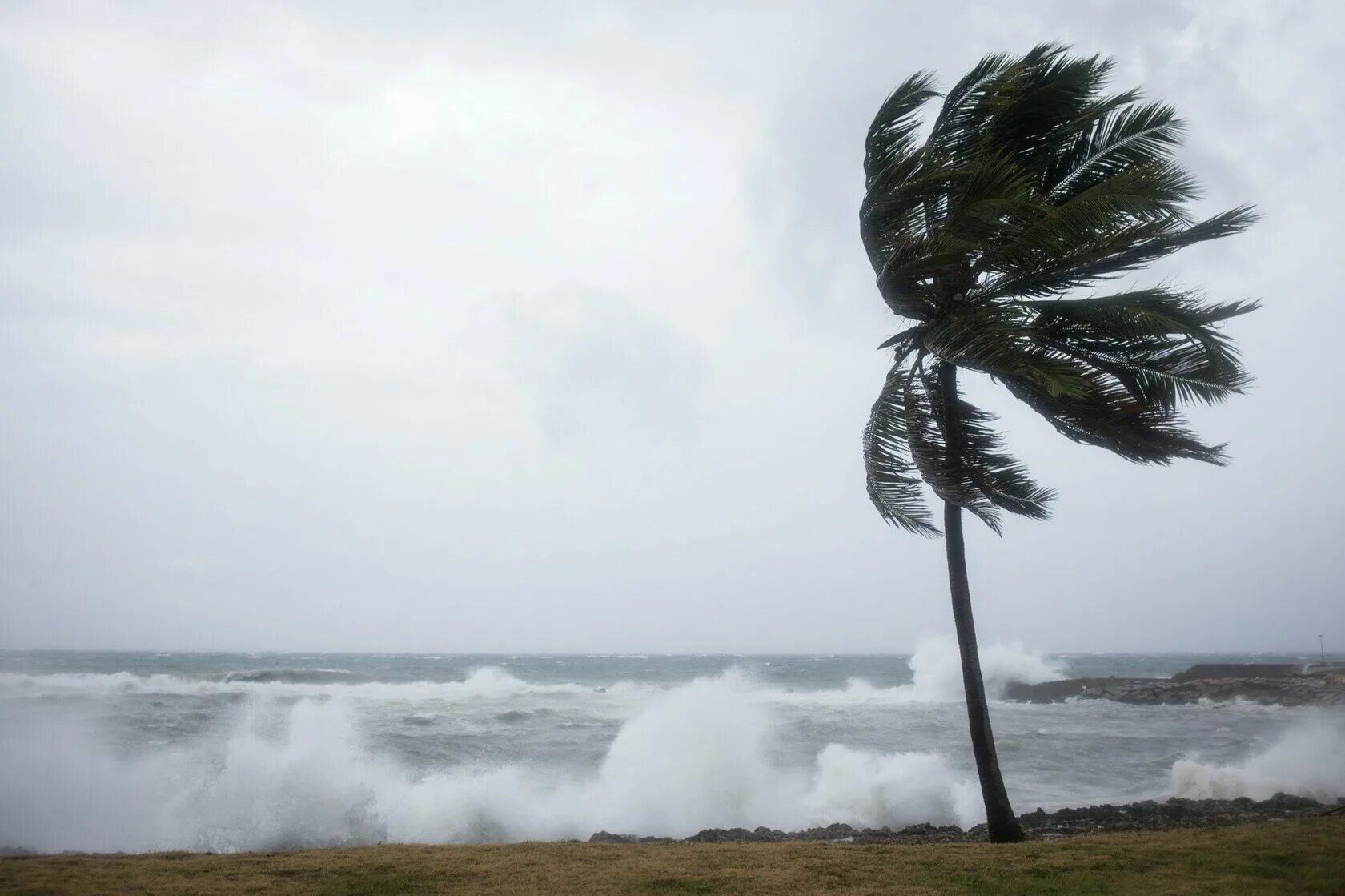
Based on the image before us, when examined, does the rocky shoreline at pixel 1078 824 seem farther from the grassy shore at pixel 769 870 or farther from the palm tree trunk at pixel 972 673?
the grassy shore at pixel 769 870

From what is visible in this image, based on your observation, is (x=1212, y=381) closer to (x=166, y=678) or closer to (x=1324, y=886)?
(x=1324, y=886)

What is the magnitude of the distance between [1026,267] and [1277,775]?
41.1 ft

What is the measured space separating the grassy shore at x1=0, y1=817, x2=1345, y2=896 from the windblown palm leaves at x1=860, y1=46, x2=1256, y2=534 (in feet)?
9.73

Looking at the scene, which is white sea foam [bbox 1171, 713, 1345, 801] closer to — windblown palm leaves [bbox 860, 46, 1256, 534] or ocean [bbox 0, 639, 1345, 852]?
ocean [bbox 0, 639, 1345, 852]

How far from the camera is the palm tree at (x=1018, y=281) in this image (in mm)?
8031

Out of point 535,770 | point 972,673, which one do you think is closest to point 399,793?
point 535,770

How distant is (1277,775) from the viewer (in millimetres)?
15234

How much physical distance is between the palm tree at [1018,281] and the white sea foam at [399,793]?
612 centimetres

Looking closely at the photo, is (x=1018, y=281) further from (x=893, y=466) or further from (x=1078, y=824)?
(x=1078, y=824)

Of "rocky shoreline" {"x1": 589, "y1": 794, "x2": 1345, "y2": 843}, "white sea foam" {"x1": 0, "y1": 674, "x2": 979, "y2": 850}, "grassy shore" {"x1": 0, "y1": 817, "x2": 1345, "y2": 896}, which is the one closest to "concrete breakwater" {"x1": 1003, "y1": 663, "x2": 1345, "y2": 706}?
"rocky shoreline" {"x1": 589, "y1": 794, "x2": 1345, "y2": 843}

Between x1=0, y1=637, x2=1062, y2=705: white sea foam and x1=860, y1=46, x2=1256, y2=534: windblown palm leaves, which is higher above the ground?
x1=860, y1=46, x2=1256, y2=534: windblown palm leaves

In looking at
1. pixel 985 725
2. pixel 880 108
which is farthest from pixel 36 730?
pixel 880 108

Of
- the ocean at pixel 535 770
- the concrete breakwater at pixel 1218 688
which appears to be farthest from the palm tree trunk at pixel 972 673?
the concrete breakwater at pixel 1218 688

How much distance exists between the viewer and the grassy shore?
5836mm
